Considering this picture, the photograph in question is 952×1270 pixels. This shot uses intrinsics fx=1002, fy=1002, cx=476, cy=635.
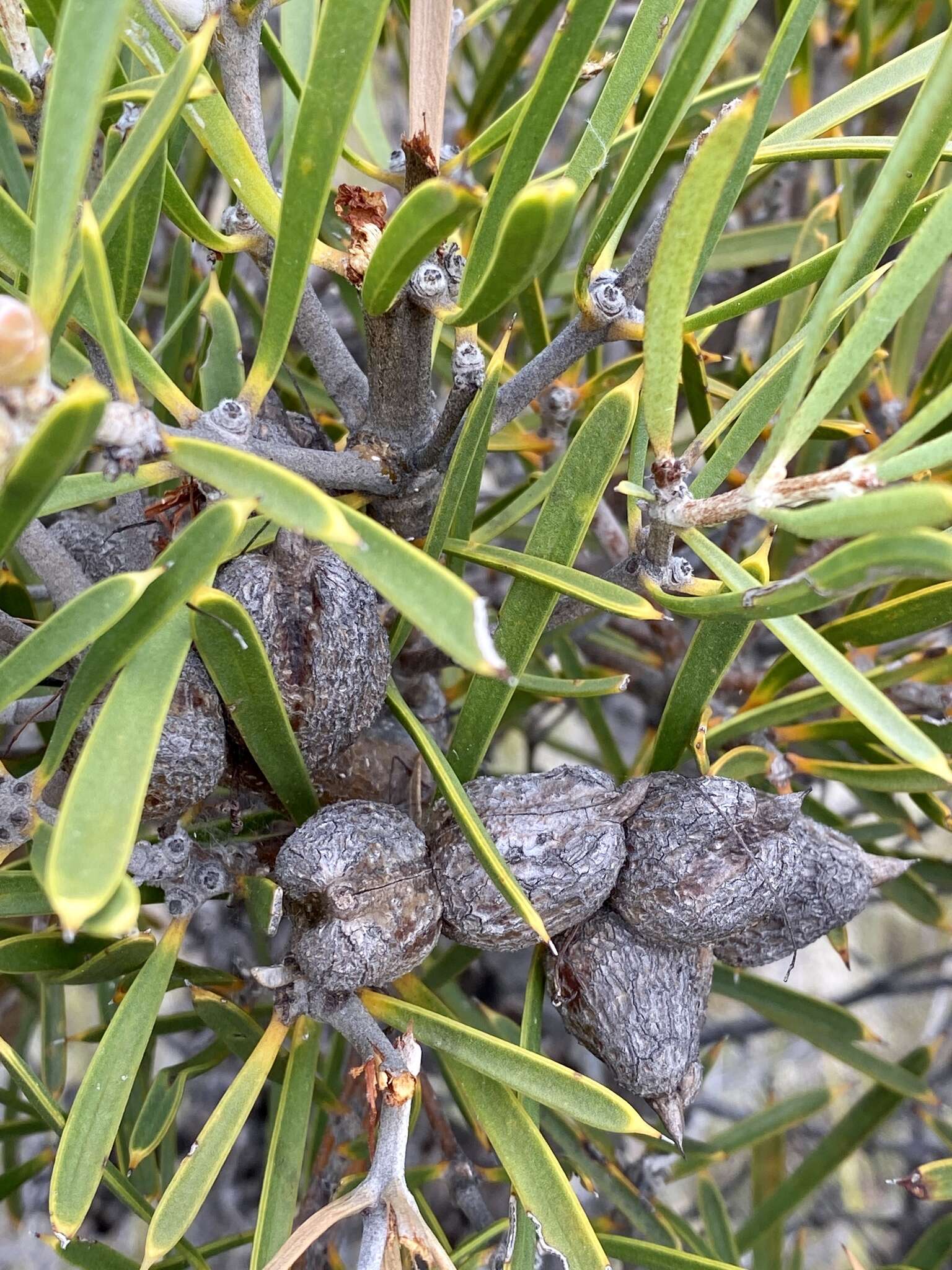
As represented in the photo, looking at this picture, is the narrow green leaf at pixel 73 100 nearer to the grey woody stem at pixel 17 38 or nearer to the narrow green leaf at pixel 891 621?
the grey woody stem at pixel 17 38

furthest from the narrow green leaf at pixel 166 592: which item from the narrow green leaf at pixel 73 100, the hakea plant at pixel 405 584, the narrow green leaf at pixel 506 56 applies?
the narrow green leaf at pixel 506 56

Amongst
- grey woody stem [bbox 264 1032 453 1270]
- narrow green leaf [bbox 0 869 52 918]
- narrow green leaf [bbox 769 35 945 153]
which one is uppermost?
narrow green leaf [bbox 769 35 945 153]

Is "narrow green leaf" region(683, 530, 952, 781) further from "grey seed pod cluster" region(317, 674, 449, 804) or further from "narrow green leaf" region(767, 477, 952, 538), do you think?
"grey seed pod cluster" region(317, 674, 449, 804)

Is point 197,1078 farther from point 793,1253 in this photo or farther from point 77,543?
point 77,543

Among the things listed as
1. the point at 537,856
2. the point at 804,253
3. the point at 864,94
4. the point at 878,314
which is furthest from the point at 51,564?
the point at 804,253

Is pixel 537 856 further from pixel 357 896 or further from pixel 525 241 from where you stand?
pixel 525 241

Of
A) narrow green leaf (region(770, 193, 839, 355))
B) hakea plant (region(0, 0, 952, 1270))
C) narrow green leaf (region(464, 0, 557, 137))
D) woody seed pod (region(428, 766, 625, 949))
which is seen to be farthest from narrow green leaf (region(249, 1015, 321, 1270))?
narrow green leaf (region(464, 0, 557, 137))
